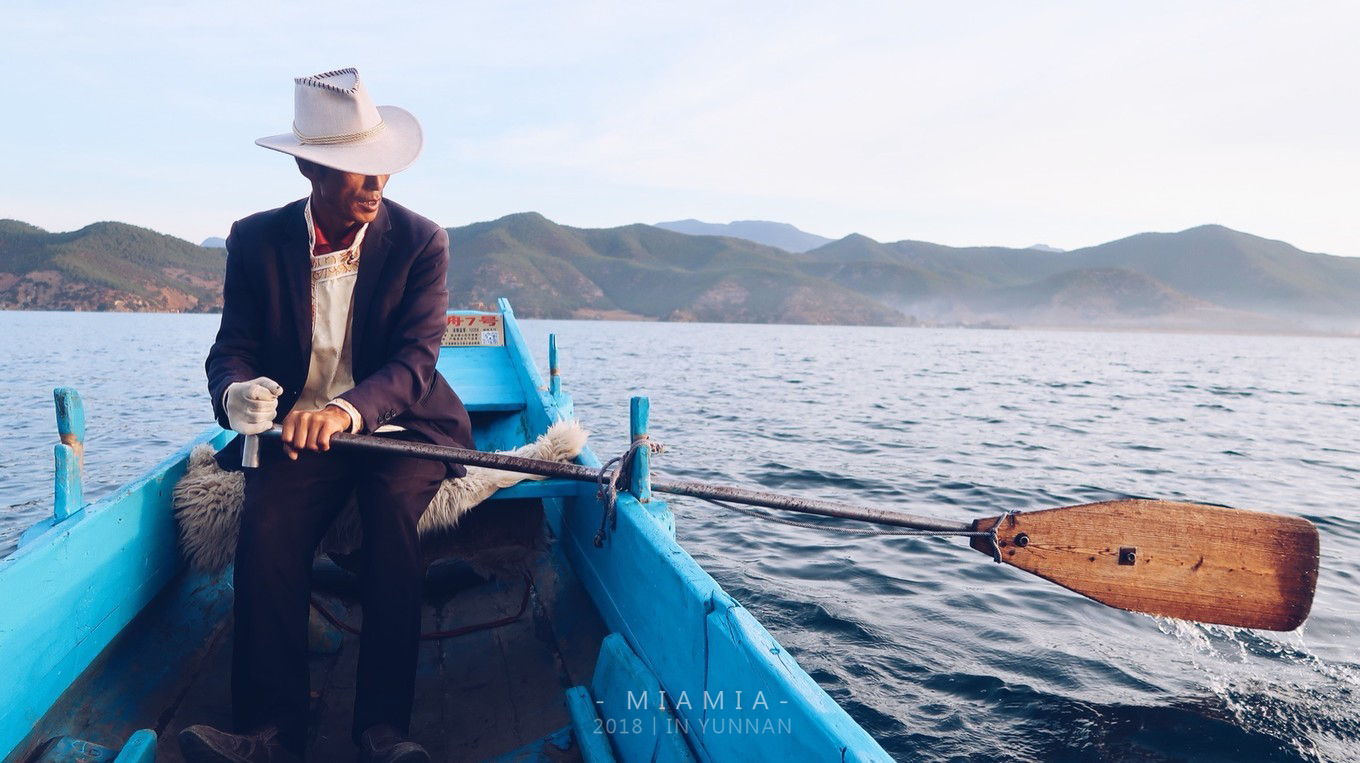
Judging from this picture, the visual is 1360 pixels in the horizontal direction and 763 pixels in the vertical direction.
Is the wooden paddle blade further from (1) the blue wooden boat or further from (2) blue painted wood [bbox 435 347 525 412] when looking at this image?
(2) blue painted wood [bbox 435 347 525 412]

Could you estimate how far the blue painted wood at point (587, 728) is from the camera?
2568mm

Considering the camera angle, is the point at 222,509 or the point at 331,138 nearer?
the point at 331,138

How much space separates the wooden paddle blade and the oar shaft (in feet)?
1.28

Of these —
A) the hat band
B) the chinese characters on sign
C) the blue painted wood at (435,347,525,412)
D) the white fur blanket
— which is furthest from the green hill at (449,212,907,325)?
the hat band

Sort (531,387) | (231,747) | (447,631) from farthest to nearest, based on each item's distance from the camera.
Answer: (531,387) < (447,631) < (231,747)

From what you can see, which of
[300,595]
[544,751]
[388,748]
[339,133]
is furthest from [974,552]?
[339,133]

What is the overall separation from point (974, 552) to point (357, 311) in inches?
253

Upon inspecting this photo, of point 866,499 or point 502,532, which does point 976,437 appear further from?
point 502,532

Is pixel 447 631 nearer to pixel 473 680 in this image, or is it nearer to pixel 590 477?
pixel 473 680

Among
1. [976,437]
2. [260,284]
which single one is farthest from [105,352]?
[260,284]

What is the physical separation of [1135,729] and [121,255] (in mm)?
150861

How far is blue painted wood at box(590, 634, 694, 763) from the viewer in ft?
7.57

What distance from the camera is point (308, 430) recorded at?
8.36 ft

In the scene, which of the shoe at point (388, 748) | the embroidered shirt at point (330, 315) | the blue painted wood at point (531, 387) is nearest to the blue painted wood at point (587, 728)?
the shoe at point (388, 748)
